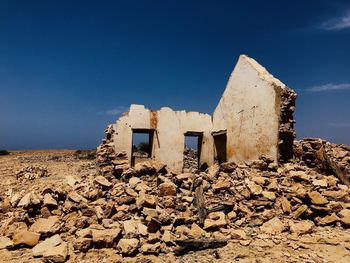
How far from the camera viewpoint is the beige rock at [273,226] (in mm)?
6918

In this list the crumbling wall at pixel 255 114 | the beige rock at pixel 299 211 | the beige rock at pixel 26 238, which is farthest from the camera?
the crumbling wall at pixel 255 114

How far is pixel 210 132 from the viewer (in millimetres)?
13141

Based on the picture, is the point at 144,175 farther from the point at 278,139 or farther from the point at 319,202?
the point at 319,202

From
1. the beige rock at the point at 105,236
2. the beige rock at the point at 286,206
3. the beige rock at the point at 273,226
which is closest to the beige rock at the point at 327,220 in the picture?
the beige rock at the point at 286,206

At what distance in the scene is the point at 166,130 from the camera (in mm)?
12406

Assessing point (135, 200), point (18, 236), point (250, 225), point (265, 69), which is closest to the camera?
point (18, 236)

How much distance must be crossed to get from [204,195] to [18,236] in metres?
4.32

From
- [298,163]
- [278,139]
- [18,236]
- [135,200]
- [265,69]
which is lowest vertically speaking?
[18,236]

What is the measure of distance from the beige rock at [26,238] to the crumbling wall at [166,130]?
201 inches

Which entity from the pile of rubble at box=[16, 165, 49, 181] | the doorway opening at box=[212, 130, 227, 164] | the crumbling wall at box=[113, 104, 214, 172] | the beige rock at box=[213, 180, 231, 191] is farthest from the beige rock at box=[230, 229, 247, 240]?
the pile of rubble at box=[16, 165, 49, 181]

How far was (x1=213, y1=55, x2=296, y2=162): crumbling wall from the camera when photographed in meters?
9.48

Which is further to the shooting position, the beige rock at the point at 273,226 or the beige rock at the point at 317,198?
the beige rock at the point at 317,198

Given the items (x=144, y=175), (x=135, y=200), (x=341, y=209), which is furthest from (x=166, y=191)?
(x=341, y=209)

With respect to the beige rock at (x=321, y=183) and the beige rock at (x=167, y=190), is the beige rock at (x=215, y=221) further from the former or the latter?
the beige rock at (x=321, y=183)
